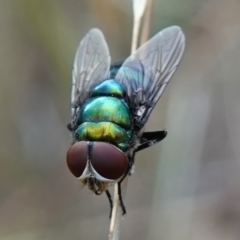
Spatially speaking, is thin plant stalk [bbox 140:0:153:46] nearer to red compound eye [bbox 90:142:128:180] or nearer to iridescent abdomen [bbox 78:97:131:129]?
iridescent abdomen [bbox 78:97:131:129]

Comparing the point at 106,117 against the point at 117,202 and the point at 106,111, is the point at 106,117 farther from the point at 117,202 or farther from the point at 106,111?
the point at 117,202

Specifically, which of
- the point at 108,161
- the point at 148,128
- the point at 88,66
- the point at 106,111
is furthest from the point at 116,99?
the point at 148,128

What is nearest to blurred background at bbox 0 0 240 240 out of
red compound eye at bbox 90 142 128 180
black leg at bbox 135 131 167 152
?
black leg at bbox 135 131 167 152

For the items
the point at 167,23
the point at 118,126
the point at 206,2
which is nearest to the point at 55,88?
the point at 167,23

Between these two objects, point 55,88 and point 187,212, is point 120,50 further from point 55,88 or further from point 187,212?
point 187,212

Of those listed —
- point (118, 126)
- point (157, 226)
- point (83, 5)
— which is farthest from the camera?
point (83, 5)

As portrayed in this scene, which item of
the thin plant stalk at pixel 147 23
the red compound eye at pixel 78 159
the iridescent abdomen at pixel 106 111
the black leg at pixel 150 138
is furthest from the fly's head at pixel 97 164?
the thin plant stalk at pixel 147 23

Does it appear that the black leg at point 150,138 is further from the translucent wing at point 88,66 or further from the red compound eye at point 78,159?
the red compound eye at point 78,159
